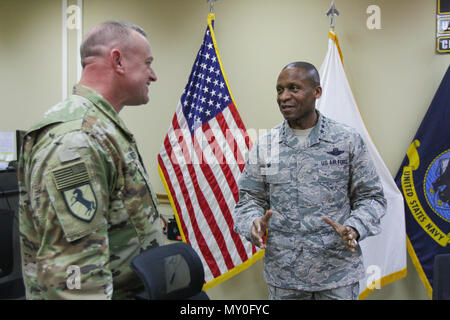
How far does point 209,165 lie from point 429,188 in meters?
1.44

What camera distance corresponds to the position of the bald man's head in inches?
38.6

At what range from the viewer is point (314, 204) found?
141cm

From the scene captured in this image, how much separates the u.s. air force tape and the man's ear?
318 millimetres

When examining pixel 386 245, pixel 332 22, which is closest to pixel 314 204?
pixel 386 245

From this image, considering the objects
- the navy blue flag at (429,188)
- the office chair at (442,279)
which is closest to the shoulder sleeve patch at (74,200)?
the office chair at (442,279)

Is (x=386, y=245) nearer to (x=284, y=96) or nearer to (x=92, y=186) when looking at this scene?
(x=284, y=96)

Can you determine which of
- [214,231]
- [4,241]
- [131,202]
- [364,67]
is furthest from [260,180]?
[4,241]

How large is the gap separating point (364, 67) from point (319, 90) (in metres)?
1.14

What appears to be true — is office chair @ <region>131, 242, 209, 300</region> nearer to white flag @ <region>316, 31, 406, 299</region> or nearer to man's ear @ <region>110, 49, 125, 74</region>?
man's ear @ <region>110, 49, 125, 74</region>

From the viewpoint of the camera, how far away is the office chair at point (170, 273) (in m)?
0.79

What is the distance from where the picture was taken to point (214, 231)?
2.50 metres

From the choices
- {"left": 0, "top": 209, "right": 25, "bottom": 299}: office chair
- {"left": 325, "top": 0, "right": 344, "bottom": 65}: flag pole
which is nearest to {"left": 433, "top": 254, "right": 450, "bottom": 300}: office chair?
{"left": 325, "top": 0, "right": 344, "bottom": 65}: flag pole

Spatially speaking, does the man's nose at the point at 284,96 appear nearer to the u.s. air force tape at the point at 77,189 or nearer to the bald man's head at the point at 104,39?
the bald man's head at the point at 104,39

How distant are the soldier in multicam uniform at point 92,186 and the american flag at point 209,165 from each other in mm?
1429
